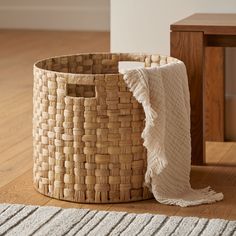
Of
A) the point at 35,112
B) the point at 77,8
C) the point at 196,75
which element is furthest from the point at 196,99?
the point at 77,8

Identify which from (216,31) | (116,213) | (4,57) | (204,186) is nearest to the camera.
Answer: (116,213)

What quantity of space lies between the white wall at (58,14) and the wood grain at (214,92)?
359cm

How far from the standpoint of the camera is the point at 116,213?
2055mm

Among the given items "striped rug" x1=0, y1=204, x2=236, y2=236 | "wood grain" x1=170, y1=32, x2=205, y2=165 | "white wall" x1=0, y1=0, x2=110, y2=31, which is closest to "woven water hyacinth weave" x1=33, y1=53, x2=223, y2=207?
"striped rug" x1=0, y1=204, x2=236, y2=236

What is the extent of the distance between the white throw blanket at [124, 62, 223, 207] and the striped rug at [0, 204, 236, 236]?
0.17 meters

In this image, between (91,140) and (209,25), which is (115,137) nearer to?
(91,140)

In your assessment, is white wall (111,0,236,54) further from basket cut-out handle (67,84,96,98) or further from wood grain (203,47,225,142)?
basket cut-out handle (67,84,96,98)

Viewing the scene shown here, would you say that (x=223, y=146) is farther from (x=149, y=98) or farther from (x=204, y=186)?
(x=149, y=98)

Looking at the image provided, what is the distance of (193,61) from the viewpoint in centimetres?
254

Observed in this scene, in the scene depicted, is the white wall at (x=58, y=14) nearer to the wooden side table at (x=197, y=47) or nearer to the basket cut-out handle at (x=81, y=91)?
the wooden side table at (x=197, y=47)

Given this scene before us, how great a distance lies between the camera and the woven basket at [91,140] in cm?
214

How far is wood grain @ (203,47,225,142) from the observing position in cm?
285

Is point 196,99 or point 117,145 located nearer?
point 117,145

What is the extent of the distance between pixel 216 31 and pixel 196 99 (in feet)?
0.73
